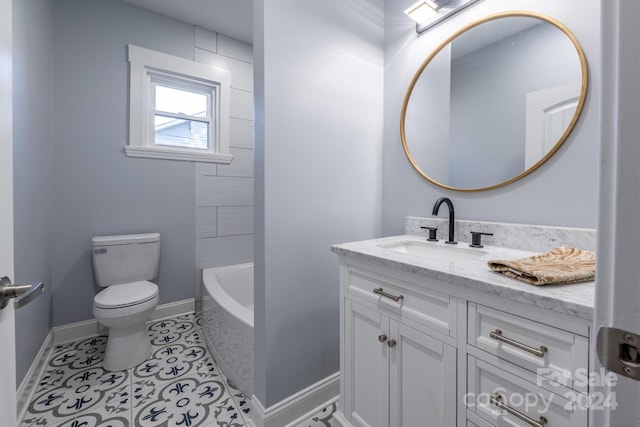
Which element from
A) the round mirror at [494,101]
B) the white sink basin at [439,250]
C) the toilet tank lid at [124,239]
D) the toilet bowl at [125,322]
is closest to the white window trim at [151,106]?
the toilet tank lid at [124,239]

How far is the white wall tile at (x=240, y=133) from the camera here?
2740 millimetres

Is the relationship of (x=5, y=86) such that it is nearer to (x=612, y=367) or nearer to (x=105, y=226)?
(x=612, y=367)

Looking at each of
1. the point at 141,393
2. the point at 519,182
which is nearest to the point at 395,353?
the point at 519,182

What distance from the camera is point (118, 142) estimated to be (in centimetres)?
223

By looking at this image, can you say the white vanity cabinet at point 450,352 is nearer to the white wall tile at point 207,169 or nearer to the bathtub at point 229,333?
the bathtub at point 229,333

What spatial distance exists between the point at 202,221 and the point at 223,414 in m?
1.65

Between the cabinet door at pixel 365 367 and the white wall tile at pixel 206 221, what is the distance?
187 cm

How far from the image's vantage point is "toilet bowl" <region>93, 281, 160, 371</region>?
→ 5.64ft

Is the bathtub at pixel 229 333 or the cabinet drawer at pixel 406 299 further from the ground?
the cabinet drawer at pixel 406 299

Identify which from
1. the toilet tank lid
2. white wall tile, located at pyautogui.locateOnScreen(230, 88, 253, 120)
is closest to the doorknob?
the toilet tank lid

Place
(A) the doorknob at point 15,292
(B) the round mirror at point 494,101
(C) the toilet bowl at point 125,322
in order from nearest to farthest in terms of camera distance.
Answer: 1. (A) the doorknob at point 15,292
2. (B) the round mirror at point 494,101
3. (C) the toilet bowl at point 125,322

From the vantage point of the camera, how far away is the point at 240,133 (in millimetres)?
2783

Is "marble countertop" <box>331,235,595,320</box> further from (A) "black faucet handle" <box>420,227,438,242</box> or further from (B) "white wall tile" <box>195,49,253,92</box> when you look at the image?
(B) "white wall tile" <box>195,49,253,92</box>

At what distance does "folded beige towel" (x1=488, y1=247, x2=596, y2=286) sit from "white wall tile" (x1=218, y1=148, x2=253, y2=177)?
2456 mm
